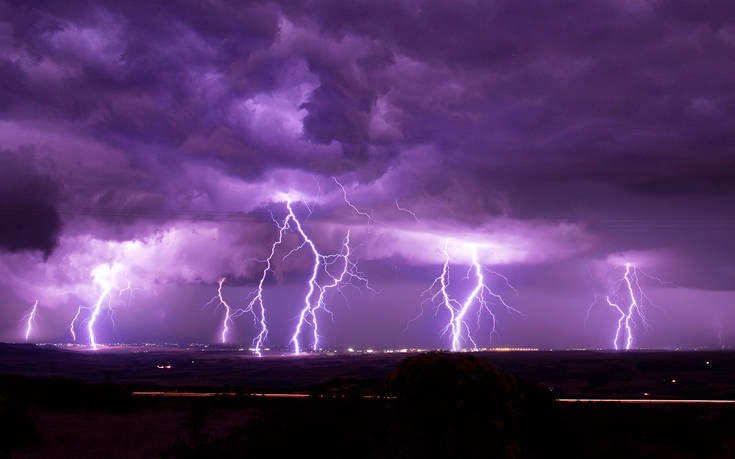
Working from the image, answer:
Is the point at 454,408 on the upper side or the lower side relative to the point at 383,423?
upper

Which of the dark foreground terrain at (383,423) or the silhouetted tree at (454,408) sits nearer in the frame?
the silhouetted tree at (454,408)

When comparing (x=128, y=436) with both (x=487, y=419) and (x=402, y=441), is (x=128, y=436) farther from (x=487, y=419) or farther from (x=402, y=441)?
(x=487, y=419)

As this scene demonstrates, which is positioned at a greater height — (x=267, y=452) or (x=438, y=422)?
(x=438, y=422)

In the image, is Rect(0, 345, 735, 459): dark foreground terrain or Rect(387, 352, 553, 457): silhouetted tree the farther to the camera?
Rect(0, 345, 735, 459): dark foreground terrain

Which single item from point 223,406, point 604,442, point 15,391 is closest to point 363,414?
point 604,442

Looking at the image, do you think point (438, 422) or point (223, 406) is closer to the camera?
point (438, 422)

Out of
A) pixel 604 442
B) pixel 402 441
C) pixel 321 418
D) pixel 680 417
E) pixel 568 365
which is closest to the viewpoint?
pixel 402 441

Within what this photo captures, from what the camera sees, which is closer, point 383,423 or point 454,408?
point 454,408

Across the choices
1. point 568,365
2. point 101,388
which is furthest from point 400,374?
point 568,365

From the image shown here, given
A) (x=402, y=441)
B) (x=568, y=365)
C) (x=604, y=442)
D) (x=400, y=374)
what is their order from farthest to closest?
(x=568, y=365), (x=604, y=442), (x=400, y=374), (x=402, y=441)
